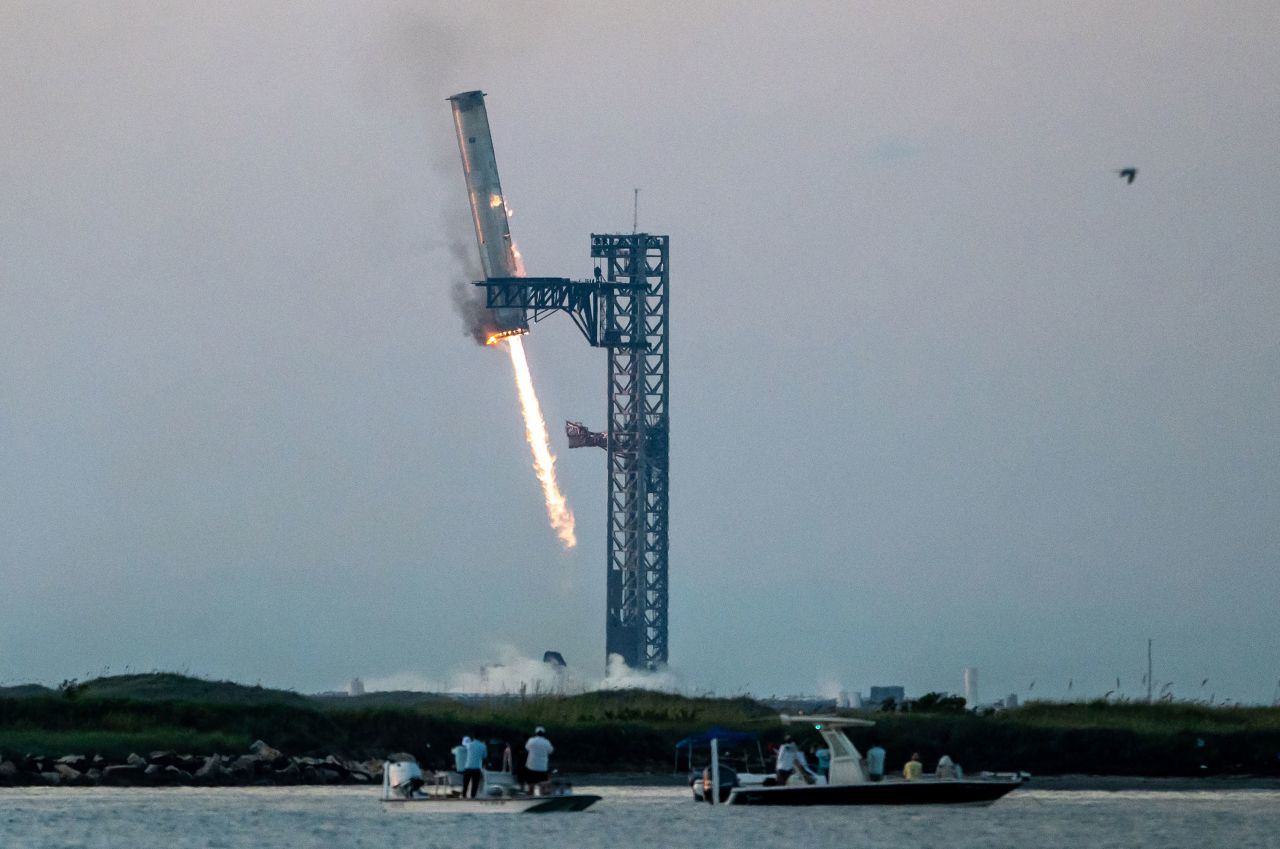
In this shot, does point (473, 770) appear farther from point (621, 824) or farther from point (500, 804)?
point (621, 824)

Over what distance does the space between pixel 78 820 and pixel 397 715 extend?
18232 mm

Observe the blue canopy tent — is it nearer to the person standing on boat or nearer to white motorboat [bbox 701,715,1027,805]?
white motorboat [bbox 701,715,1027,805]

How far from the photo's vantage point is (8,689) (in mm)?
94562

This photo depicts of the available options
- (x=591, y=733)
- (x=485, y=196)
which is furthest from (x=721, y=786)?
(x=485, y=196)

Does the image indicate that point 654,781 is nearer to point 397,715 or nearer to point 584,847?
point 397,715

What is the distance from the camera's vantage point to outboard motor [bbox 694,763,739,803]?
72.8 meters

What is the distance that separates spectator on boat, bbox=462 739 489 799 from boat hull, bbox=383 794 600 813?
9.0 inches

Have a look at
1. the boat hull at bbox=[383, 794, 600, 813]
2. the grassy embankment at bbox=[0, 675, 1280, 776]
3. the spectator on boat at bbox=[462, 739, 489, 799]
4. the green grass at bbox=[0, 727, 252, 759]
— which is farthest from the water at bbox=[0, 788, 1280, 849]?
the grassy embankment at bbox=[0, 675, 1280, 776]

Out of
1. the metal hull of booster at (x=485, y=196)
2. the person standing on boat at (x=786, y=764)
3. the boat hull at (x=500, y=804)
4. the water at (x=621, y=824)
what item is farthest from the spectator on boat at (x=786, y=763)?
the metal hull of booster at (x=485, y=196)

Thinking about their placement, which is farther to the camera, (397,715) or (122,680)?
(122,680)

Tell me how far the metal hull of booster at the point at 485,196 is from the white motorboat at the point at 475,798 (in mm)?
50937

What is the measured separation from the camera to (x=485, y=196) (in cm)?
11944

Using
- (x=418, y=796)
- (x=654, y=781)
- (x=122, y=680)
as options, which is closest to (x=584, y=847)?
(x=418, y=796)

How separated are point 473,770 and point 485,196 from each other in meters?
53.4
